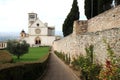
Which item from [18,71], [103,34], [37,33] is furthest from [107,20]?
[37,33]

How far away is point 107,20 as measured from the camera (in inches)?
820

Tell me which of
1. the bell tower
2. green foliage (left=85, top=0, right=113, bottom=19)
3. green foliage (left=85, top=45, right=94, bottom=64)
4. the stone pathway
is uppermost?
the bell tower

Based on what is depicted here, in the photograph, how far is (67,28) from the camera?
5475 cm

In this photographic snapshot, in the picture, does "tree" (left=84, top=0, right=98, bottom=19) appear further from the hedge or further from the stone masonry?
the hedge

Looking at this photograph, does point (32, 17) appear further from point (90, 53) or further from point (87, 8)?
point (90, 53)

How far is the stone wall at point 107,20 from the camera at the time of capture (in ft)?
61.5

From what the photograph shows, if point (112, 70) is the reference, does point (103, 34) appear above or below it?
above

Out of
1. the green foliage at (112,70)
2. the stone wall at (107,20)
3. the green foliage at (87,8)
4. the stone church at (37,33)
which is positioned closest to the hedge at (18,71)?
the green foliage at (112,70)

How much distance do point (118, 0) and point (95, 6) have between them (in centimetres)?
709

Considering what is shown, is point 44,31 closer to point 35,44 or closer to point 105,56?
point 35,44

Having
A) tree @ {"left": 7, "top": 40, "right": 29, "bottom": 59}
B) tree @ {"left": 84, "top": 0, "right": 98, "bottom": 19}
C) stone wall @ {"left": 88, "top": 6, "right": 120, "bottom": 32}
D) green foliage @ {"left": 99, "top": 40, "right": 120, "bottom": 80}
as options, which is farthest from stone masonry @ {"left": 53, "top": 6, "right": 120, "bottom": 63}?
tree @ {"left": 7, "top": 40, "right": 29, "bottom": 59}

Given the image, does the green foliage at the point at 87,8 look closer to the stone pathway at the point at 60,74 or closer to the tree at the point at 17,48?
the stone pathway at the point at 60,74

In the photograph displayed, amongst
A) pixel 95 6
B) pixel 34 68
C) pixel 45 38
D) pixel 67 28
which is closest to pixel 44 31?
pixel 45 38

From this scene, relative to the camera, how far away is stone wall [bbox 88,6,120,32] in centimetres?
1875
